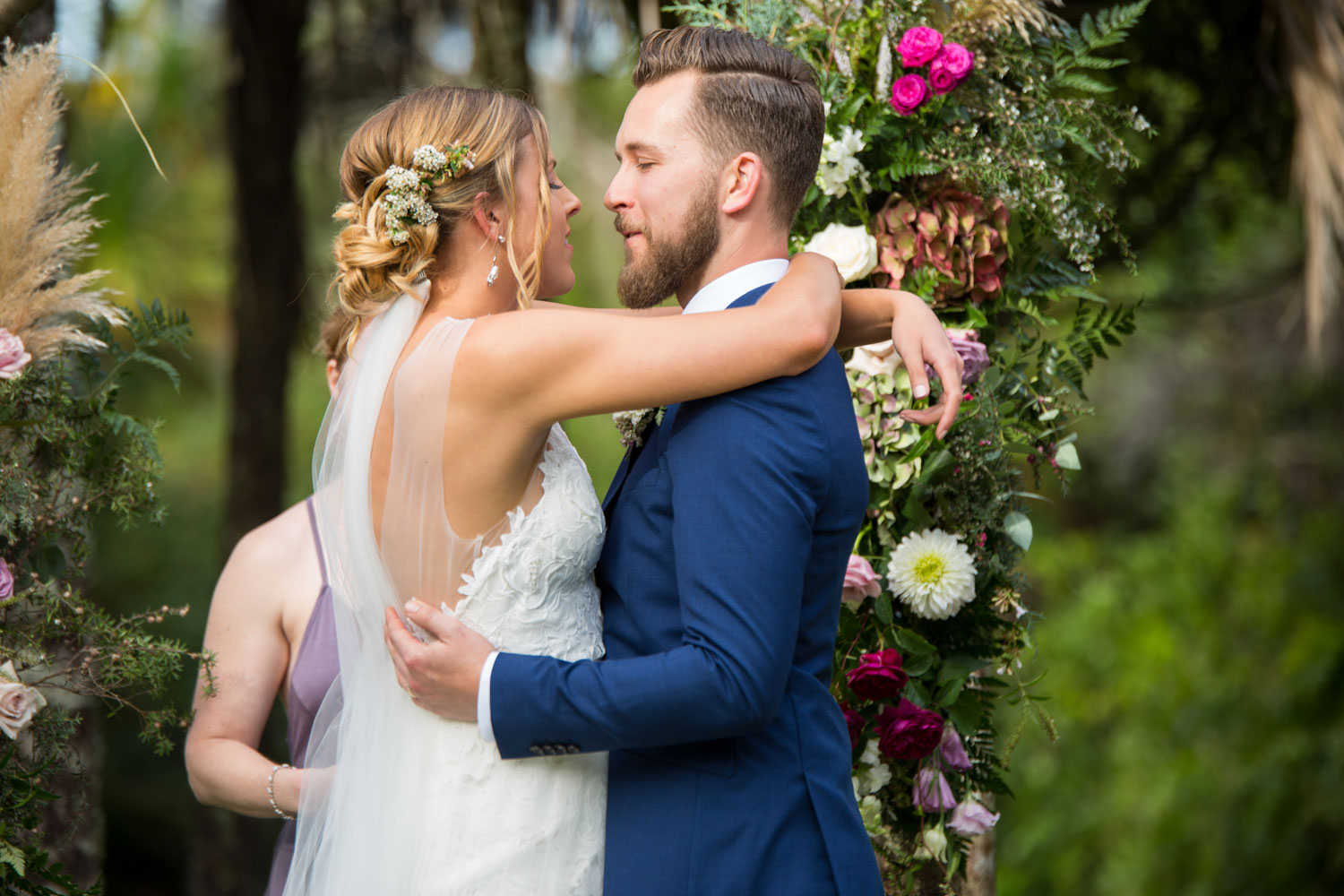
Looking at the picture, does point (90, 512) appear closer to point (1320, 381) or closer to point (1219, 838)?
point (1219, 838)

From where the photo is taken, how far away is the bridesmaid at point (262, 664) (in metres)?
2.30

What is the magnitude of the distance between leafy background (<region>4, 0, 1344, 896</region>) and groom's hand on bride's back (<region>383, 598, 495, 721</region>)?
2.41 metres

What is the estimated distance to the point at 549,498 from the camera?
1778mm

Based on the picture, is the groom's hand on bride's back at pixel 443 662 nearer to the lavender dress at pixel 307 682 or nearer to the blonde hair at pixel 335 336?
the lavender dress at pixel 307 682

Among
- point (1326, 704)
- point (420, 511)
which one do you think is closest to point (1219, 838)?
point (1326, 704)

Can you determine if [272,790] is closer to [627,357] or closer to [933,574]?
[627,357]

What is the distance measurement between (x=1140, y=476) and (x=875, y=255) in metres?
7.17

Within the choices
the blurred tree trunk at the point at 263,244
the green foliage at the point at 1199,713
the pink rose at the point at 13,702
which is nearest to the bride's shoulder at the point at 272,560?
the pink rose at the point at 13,702

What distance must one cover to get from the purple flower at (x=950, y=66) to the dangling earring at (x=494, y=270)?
1.03 m

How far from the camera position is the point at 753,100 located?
6.13 feet

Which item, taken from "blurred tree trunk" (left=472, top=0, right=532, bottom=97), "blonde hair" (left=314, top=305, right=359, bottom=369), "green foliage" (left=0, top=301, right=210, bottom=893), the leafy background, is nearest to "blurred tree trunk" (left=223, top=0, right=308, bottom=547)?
the leafy background

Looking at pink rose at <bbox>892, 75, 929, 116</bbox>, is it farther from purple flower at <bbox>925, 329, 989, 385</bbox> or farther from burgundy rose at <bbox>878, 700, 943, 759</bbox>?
burgundy rose at <bbox>878, 700, 943, 759</bbox>

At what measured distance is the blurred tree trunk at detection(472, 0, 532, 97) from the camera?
4.33 m

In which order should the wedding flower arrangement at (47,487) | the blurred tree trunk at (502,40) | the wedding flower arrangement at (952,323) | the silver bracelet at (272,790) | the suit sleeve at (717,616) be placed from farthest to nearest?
the blurred tree trunk at (502,40), the wedding flower arrangement at (952,323), the silver bracelet at (272,790), the wedding flower arrangement at (47,487), the suit sleeve at (717,616)
